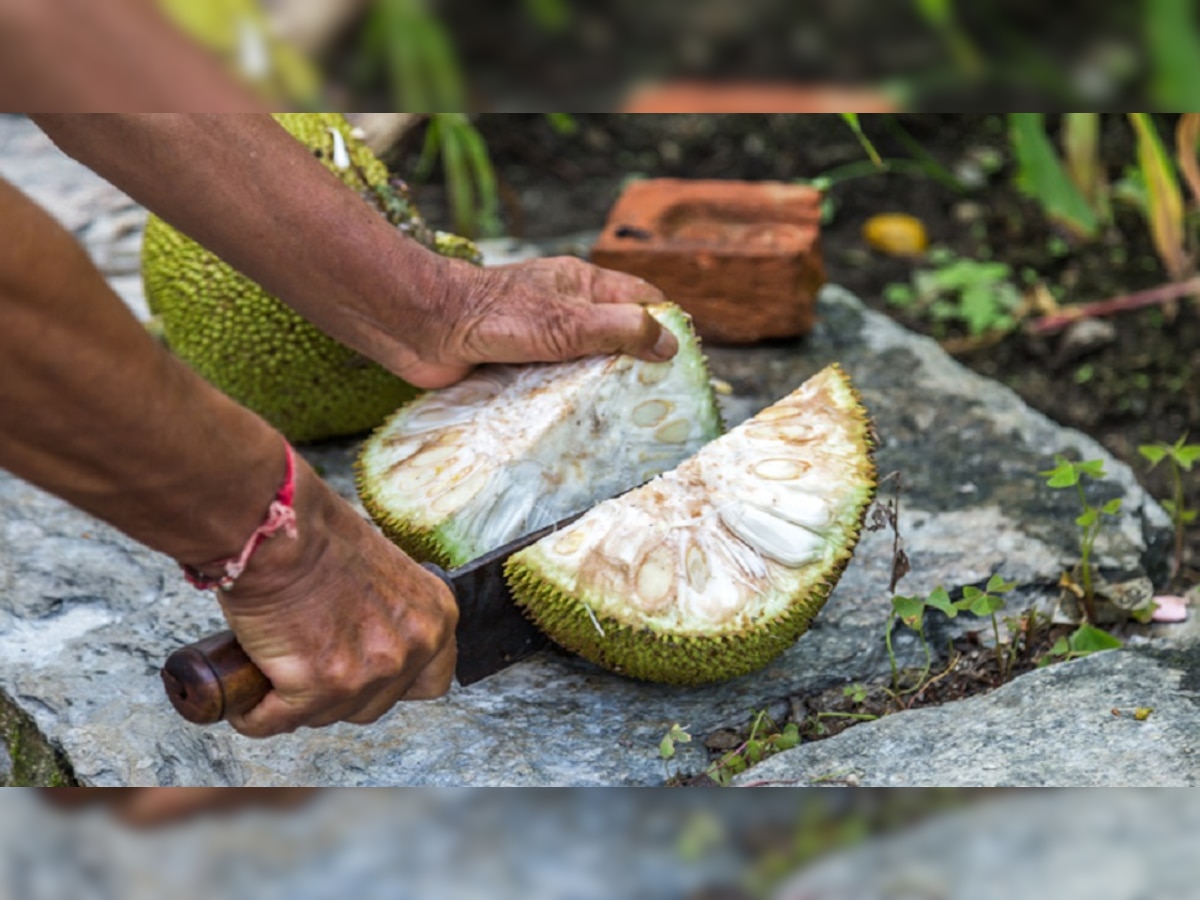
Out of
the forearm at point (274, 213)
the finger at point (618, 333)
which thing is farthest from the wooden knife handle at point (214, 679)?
the finger at point (618, 333)

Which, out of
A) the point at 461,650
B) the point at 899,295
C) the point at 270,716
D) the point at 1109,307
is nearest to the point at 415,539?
the point at 461,650

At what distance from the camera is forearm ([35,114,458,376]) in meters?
2.06

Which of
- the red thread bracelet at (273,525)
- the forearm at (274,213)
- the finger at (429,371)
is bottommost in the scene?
the finger at (429,371)

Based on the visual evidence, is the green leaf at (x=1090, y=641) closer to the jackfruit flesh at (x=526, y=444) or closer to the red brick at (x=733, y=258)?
the jackfruit flesh at (x=526, y=444)

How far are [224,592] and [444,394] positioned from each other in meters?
1.02

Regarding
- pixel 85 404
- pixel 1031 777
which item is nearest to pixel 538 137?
pixel 1031 777

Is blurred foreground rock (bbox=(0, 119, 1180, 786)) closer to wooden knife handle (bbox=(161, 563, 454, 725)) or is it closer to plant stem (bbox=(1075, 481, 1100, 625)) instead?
plant stem (bbox=(1075, 481, 1100, 625))

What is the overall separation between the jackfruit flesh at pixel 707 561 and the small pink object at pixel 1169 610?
793mm

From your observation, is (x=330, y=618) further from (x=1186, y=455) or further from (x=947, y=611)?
(x=1186, y=455)

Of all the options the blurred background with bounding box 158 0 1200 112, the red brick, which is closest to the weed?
the red brick

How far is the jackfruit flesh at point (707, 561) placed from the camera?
203 cm

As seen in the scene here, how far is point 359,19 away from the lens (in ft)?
1.01

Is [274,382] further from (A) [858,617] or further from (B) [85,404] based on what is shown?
(B) [85,404]

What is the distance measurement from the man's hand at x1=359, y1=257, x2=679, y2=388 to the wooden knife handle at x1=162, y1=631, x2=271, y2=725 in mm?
908
